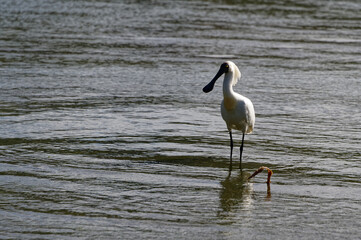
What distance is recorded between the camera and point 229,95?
10133 mm

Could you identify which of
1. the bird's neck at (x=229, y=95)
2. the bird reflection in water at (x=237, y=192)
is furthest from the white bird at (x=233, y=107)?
the bird reflection in water at (x=237, y=192)

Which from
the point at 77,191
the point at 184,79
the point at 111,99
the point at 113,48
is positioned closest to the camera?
the point at 77,191

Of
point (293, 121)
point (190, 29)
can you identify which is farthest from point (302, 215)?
point (190, 29)

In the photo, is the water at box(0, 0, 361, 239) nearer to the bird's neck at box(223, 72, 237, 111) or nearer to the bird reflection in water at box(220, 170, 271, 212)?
the bird reflection in water at box(220, 170, 271, 212)

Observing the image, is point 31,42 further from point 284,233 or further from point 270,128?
point 284,233

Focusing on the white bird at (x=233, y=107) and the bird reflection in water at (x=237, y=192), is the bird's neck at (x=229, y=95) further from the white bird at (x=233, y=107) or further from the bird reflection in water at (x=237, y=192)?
the bird reflection in water at (x=237, y=192)

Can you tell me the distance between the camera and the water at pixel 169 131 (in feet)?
24.7

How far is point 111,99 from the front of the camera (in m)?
13.2

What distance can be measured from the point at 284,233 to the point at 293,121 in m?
4.96

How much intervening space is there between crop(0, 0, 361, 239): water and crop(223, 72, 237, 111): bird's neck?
2.07 ft

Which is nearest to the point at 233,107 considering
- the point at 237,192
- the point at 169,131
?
the point at 169,131

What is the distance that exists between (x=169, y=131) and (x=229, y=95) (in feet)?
4.53

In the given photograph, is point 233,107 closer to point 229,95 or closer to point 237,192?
point 229,95

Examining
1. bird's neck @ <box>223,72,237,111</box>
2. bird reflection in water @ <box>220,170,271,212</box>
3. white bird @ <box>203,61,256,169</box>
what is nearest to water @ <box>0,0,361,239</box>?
bird reflection in water @ <box>220,170,271,212</box>
